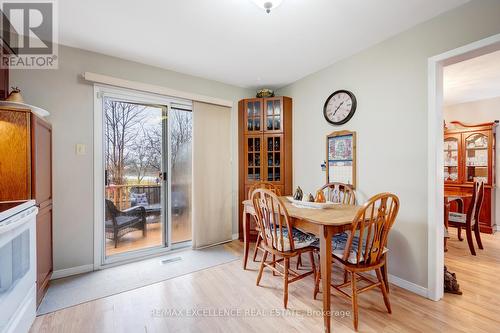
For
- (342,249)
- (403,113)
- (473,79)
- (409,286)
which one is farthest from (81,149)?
(473,79)

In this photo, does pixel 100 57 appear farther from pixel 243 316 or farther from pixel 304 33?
pixel 243 316

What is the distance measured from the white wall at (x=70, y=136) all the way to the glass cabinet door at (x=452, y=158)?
5.83 m

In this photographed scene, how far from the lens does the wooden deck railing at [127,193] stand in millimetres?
2746

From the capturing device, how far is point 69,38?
7.34ft

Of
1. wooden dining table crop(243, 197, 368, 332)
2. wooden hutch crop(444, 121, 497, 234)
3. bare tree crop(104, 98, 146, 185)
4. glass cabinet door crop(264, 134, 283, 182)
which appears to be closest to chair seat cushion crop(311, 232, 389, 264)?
wooden dining table crop(243, 197, 368, 332)

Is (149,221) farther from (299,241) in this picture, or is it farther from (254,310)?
(299,241)

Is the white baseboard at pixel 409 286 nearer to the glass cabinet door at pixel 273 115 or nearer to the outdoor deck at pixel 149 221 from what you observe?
the glass cabinet door at pixel 273 115

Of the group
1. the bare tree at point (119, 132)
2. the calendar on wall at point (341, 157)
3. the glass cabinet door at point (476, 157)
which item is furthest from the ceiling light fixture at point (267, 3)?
the glass cabinet door at point (476, 157)

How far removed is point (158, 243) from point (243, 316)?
1.78 m

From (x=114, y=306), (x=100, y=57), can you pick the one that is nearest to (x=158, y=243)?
(x=114, y=306)

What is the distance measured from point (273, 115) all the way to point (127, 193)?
2.32 m

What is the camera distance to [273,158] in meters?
3.48

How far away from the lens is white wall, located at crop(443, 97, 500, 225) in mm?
3893

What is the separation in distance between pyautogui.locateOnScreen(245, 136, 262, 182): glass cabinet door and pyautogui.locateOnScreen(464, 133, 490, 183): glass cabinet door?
12.9 ft
